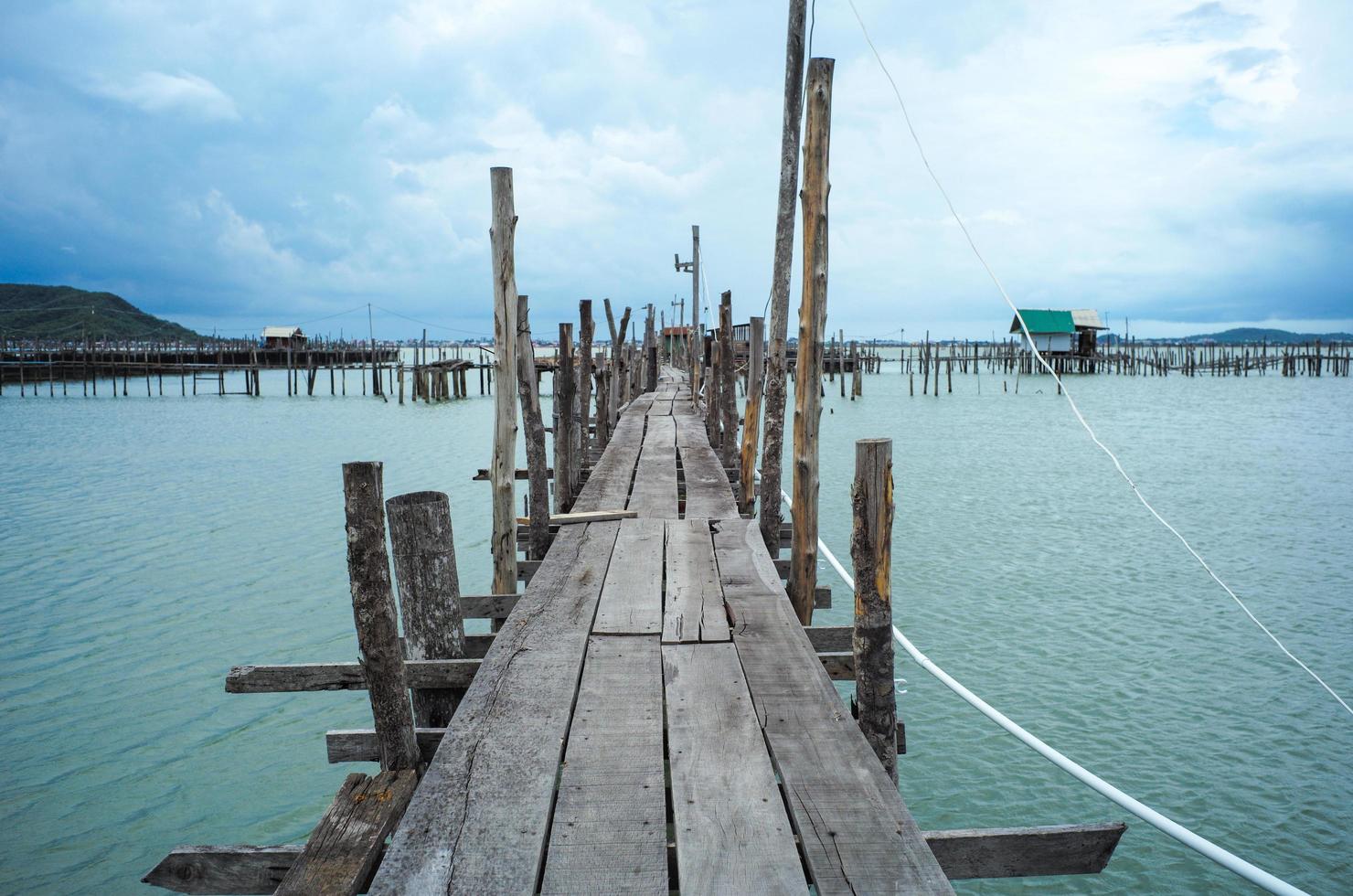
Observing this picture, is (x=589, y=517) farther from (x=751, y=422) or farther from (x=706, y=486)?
(x=751, y=422)

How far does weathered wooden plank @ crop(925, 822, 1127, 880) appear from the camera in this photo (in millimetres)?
2484

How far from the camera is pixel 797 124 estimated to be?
6402 millimetres

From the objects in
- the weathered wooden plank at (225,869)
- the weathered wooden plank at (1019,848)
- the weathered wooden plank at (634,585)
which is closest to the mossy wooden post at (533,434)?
the weathered wooden plank at (634,585)

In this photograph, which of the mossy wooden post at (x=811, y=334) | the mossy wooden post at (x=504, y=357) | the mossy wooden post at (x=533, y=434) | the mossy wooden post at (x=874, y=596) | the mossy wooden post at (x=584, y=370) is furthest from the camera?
the mossy wooden post at (x=584, y=370)

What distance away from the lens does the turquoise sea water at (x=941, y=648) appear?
525 centimetres

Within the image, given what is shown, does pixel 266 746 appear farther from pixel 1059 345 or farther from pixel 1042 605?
pixel 1059 345

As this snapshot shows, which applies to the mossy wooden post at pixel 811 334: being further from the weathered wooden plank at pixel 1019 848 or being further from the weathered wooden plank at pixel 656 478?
the weathered wooden plank at pixel 1019 848

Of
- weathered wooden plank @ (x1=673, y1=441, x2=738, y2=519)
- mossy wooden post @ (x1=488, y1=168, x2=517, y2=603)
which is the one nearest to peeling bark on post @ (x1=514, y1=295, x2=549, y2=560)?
mossy wooden post @ (x1=488, y1=168, x2=517, y2=603)

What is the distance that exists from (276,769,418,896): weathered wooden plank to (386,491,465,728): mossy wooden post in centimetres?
80

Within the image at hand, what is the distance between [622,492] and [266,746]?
3252 mm

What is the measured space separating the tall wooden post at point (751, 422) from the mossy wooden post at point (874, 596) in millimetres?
4335

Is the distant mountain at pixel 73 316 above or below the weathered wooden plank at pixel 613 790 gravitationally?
above

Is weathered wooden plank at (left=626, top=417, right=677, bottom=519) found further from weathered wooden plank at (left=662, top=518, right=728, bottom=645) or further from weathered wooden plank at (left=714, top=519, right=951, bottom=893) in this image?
weathered wooden plank at (left=714, top=519, right=951, bottom=893)

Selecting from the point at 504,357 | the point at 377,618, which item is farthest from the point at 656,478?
the point at 377,618
